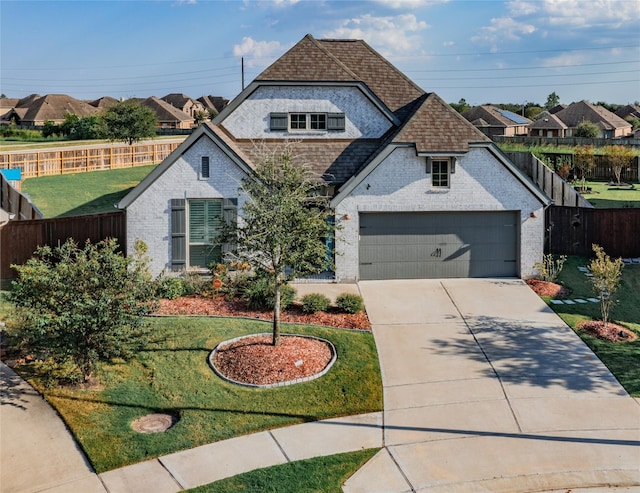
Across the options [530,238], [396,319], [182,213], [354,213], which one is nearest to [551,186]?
[530,238]

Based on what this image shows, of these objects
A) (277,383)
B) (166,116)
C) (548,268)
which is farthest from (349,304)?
(166,116)

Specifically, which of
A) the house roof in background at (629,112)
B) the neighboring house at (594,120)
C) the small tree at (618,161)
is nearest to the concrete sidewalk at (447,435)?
the small tree at (618,161)

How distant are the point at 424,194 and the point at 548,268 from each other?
4434mm

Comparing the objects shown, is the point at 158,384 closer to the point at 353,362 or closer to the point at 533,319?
the point at 353,362

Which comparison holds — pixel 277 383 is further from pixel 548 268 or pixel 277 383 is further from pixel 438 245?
pixel 548 268

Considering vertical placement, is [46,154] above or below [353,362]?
above

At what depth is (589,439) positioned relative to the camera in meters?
10.8

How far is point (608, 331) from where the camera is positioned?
15.4 m

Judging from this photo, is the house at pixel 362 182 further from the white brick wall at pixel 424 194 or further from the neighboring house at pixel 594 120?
the neighboring house at pixel 594 120

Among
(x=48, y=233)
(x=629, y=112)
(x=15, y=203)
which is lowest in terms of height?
(x=48, y=233)

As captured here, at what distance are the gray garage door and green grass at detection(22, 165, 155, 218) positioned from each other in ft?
37.7

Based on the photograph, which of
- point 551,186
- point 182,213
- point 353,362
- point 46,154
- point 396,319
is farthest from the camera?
point 46,154

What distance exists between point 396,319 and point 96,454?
28.0ft

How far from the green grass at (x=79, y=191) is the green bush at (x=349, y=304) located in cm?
1267
